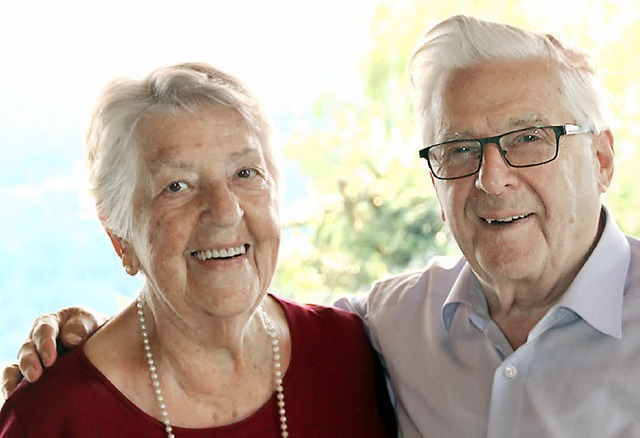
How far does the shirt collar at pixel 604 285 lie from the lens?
5.48 ft

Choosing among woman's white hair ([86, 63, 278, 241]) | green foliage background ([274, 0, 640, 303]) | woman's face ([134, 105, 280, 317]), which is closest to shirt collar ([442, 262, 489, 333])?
woman's face ([134, 105, 280, 317])

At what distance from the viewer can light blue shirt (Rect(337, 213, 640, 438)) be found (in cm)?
165

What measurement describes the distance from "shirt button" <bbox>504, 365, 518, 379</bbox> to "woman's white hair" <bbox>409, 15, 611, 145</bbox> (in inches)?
19.3

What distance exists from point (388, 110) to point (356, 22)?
0.39 m

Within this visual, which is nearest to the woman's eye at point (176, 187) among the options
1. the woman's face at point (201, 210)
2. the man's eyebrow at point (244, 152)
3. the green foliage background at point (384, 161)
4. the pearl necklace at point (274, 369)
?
the woman's face at point (201, 210)

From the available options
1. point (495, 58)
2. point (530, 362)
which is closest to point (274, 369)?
point (530, 362)

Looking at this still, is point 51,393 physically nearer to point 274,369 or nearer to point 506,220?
point 274,369

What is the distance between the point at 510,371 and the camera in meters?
1.73

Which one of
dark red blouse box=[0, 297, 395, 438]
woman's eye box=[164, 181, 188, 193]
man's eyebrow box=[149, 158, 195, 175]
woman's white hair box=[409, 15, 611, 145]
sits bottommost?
dark red blouse box=[0, 297, 395, 438]

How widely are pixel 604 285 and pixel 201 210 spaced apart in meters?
0.82

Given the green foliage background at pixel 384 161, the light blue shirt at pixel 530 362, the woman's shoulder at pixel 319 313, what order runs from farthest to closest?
the green foliage background at pixel 384 161 → the woman's shoulder at pixel 319 313 → the light blue shirt at pixel 530 362

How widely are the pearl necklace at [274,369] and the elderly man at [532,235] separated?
1.02 ft

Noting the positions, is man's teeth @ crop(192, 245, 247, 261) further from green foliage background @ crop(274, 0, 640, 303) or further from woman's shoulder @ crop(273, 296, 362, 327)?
green foliage background @ crop(274, 0, 640, 303)

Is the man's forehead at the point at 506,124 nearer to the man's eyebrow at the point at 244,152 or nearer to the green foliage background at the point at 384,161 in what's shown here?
the man's eyebrow at the point at 244,152
